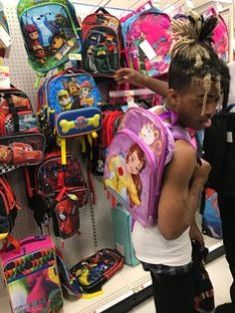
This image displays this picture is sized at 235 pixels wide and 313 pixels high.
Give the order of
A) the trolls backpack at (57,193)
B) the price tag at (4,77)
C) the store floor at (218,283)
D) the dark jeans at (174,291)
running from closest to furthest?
the dark jeans at (174,291) < the price tag at (4,77) < the trolls backpack at (57,193) < the store floor at (218,283)


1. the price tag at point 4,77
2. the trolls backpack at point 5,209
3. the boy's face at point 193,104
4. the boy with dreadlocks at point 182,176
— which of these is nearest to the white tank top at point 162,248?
the boy with dreadlocks at point 182,176

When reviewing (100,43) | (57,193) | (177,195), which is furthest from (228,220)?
(100,43)

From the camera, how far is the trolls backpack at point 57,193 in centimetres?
152

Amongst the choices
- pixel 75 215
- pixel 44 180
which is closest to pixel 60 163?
pixel 44 180

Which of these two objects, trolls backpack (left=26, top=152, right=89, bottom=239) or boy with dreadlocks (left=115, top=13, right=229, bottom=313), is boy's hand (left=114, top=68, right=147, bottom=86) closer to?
boy with dreadlocks (left=115, top=13, right=229, bottom=313)

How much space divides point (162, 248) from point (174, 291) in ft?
0.47

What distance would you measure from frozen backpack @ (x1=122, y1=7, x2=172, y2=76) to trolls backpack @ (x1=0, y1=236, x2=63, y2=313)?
102 centimetres

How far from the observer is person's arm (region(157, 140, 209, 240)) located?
0.81m

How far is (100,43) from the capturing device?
1584 millimetres

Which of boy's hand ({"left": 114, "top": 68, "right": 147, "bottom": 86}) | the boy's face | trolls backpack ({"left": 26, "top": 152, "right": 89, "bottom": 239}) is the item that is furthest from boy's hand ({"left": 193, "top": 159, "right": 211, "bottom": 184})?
trolls backpack ({"left": 26, "top": 152, "right": 89, "bottom": 239})

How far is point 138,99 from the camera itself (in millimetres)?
1791

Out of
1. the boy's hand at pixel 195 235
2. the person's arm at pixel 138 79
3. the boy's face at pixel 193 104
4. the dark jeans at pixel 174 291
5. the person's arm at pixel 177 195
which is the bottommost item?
the dark jeans at pixel 174 291

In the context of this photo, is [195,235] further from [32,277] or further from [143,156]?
[32,277]

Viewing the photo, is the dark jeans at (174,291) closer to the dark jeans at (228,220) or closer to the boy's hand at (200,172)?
the boy's hand at (200,172)
